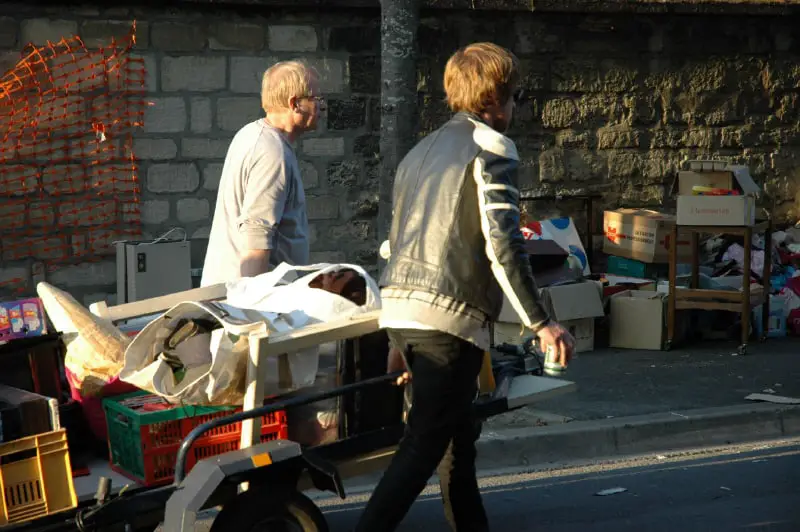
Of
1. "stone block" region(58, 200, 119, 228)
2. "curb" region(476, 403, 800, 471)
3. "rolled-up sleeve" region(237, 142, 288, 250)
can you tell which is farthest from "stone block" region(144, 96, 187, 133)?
"rolled-up sleeve" region(237, 142, 288, 250)

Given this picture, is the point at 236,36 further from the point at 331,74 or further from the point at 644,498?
the point at 644,498

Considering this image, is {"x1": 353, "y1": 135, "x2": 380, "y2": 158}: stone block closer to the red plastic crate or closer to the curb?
the curb

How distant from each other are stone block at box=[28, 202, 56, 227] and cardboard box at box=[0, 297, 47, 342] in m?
4.36

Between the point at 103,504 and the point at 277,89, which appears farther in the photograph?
the point at 277,89

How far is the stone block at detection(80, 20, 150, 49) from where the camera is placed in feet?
28.3

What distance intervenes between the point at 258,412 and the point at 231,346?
9.8 inches

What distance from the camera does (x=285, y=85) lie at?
5184mm

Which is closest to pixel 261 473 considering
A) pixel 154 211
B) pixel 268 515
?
pixel 268 515

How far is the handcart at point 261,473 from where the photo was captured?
377cm

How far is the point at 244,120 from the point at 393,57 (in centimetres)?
153

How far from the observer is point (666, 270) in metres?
10.1

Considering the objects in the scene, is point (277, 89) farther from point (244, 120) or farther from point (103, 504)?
point (244, 120)

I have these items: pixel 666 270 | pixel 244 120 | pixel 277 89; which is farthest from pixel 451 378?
pixel 666 270

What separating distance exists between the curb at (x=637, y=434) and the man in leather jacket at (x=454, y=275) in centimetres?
242
